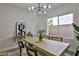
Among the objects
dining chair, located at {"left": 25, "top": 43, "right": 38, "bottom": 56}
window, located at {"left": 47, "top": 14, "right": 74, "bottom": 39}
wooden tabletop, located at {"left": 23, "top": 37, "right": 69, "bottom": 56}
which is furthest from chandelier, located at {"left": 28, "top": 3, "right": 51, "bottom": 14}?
dining chair, located at {"left": 25, "top": 43, "right": 38, "bottom": 56}

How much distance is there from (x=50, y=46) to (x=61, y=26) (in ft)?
1.26

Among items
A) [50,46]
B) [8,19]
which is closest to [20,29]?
[8,19]

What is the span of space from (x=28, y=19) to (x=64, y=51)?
787 mm

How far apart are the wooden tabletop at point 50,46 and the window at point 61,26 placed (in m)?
0.15

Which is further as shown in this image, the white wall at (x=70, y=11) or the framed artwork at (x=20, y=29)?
the framed artwork at (x=20, y=29)

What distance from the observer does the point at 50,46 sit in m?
1.59

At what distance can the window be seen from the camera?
5.13 feet

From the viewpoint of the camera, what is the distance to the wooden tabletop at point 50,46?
60.6 inches

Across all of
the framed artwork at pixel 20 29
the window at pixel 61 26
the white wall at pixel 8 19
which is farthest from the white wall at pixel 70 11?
the framed artwork at pixel 20 29

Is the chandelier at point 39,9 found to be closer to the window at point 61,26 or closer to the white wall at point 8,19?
the white wall at point 8,19

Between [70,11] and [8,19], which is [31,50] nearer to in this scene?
[8,19]

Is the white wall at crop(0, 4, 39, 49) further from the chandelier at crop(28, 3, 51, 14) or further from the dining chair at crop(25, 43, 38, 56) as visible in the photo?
the dining chair at crop(25, 43, 38, 56)

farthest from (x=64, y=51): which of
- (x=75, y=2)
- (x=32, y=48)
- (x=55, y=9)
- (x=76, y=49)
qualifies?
(x=75, y=2)

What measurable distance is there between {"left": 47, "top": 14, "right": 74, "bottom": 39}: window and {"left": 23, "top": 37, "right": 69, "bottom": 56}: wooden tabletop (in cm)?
15
